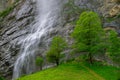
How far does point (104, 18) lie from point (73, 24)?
25.8 feet

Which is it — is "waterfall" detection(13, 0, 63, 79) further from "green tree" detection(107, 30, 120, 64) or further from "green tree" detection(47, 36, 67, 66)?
→ "green tree" detection(107, 30, 120, 64)

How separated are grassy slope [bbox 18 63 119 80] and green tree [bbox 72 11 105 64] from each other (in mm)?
3556

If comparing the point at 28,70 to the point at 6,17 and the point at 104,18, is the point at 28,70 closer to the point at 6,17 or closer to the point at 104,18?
the point at 104,18

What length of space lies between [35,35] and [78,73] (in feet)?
90.5

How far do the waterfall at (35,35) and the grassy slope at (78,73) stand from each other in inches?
590

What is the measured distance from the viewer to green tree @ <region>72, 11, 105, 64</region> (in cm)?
5369

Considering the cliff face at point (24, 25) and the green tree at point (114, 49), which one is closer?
the green tree at point (114, 49)

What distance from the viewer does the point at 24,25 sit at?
80250mm

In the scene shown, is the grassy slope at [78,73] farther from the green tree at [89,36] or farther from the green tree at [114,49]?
the green tree at [89,36]

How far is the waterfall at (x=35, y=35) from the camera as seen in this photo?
66.0 m

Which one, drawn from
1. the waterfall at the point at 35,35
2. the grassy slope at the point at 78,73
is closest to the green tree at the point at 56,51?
the grassy slope at the point at 78,73

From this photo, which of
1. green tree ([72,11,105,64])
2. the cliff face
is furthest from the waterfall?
green tree ([72,11,105,64])

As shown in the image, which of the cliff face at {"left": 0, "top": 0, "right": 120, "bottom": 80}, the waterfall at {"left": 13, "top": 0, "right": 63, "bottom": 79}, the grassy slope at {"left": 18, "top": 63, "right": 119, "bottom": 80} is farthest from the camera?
the cliff face at {"left": 0, "top": 0, "right": 120, "bottom": 80}

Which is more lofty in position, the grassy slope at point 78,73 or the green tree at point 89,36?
the green tree at point 89,36
